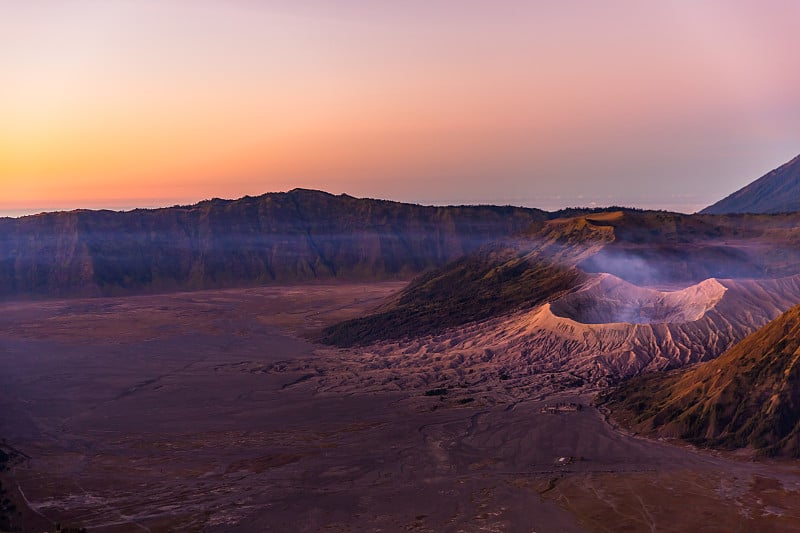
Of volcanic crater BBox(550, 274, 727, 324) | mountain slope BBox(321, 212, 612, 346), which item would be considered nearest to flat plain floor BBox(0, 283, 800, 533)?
mountain slope BBox(321, 212, 612, 346)

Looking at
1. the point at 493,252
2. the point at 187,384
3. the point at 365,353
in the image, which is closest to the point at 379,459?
the point at 187,384

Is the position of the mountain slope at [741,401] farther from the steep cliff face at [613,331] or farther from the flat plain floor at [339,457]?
the steep cliff face at [613,331]

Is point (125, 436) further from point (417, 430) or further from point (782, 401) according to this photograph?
point (782, 401)

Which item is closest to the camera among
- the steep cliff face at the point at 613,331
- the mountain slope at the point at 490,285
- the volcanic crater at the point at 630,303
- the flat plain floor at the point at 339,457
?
the flat plain floor at the point at 339,457

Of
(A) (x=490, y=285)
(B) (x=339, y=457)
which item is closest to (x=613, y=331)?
→ (A) (x=490, y=285)

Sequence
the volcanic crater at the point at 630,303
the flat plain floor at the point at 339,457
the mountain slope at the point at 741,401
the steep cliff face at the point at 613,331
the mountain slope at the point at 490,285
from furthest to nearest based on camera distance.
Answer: the mountain slope at the point at 490,285
the volcanic crater at the point at 630,303
the steep cliff face at the point at 613,331
the mountain slope at the point at 741,401
the flat plain floor at the point at 339,457

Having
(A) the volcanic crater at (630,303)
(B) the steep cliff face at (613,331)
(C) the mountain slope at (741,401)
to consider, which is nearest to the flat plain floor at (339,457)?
(C) the mountain slope at (741,401)

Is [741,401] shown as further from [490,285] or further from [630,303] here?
[490,285]
